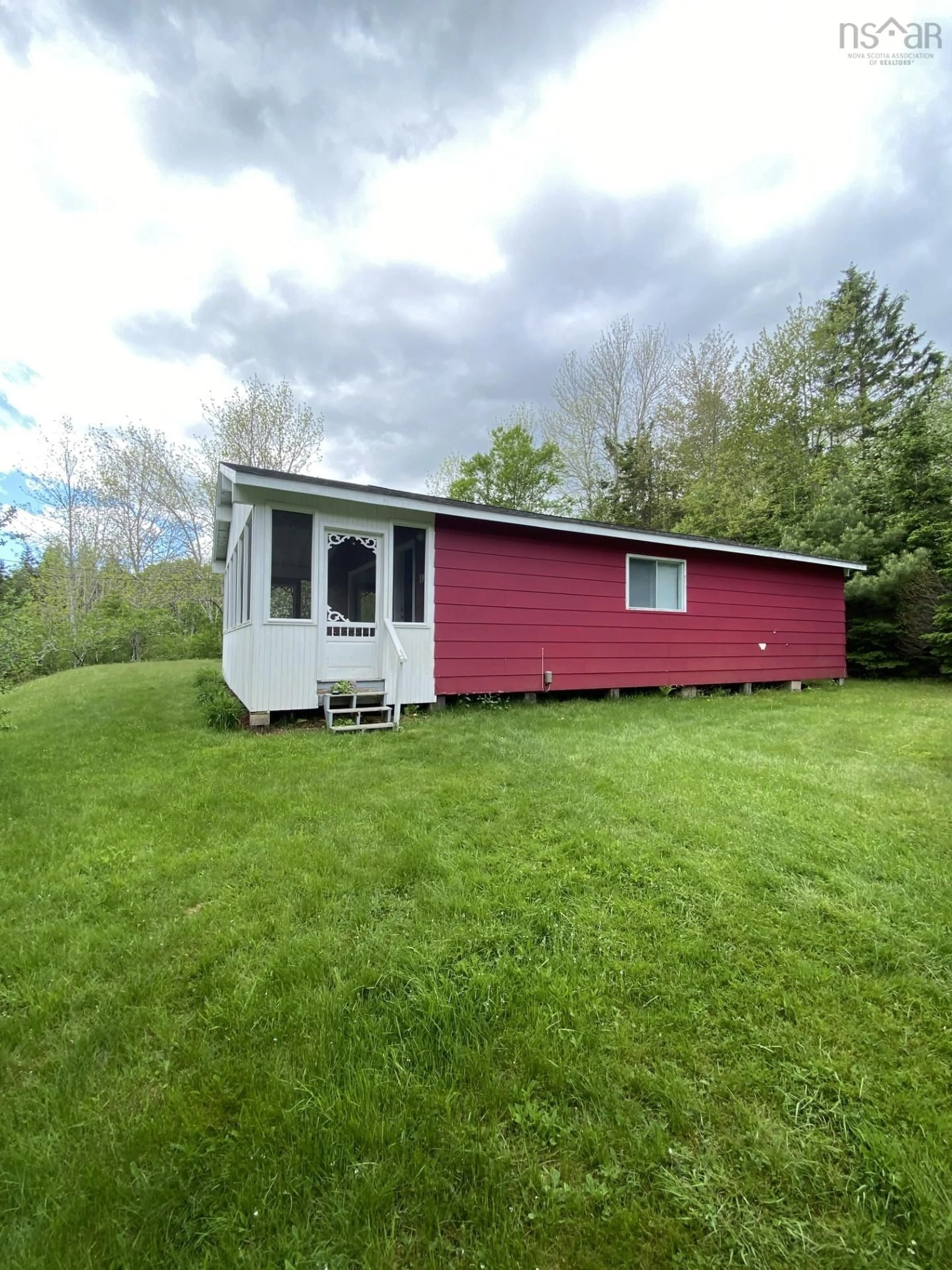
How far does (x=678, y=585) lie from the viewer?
29.8 feet

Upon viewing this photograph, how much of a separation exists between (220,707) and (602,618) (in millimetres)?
5609

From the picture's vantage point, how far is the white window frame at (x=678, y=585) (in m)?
8.54

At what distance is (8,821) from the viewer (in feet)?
11.3

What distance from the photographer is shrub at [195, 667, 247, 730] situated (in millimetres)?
6207

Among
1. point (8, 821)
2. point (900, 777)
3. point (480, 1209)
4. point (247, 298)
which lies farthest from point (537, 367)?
point (480, 1209)

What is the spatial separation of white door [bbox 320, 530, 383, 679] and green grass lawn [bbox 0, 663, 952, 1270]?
3.00 metres

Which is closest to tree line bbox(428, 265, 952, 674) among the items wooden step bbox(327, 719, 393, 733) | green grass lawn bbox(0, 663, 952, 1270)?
green grass lawn bbox(0, 663, 952, 1270)

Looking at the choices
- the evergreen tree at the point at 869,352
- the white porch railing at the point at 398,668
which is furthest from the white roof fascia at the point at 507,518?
the evergreen tree at the point at 869,352

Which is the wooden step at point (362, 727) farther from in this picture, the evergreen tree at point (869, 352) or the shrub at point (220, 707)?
the evergreen tree at point (869, 352)

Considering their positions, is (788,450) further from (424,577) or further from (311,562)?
(311,562)

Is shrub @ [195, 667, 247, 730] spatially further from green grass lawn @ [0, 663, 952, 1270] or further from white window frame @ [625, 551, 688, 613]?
white window frame @ [625, 551, 688, 613]

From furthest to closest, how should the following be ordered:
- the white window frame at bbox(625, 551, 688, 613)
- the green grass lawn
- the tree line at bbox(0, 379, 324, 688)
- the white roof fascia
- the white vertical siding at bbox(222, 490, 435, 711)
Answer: the tree line at bbox(0, 379, 324, 688)
the white window frame at bbox(625, 551, 688, 613)
the white vertical siding at bbox(222, 490, 435, 711)
the white roof fascia
the green grass lawn

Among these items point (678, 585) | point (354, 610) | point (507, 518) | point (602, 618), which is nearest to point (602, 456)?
point (678, 585)

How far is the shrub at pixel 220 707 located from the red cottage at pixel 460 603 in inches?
9.8
